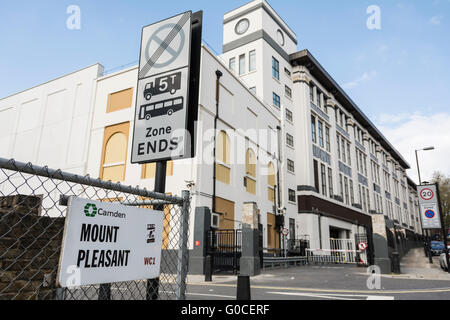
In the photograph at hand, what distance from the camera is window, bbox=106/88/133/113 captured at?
18.1 m

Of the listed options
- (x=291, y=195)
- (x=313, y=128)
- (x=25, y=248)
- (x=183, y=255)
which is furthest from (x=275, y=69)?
(x=25, y=248)

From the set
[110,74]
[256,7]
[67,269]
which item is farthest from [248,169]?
[67,269]

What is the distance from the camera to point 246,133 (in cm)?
2102

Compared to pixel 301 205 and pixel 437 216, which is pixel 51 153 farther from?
pixel 437 216

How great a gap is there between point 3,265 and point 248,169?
17.9 metres

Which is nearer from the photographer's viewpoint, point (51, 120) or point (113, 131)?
point (113, 131)

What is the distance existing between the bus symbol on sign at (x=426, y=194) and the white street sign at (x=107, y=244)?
1723 cm

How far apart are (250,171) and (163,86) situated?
58.1 ft

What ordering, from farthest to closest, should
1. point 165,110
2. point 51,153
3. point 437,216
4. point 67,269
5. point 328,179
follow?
point 328,179, point 51,153, point 437,216, point 165,110, point 67,269

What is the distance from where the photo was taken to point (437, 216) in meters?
15.8

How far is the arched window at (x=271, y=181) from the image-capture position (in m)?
23.2

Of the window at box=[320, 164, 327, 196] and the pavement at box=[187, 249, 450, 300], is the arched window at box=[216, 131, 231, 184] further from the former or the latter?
the window at box=[320, 164, 327, 196]

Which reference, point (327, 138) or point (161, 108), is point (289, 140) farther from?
point (161, 108)

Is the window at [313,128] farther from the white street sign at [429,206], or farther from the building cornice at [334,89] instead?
the white street sign at [429,206]
